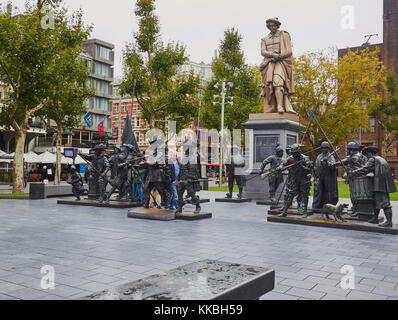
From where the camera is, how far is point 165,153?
12.2 metres

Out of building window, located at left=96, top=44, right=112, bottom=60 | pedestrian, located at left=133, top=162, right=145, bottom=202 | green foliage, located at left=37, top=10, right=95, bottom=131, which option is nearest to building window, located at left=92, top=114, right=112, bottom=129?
building window, located at left=96, top=44, right=112, bottom=60

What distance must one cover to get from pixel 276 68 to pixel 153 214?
31.8 feet

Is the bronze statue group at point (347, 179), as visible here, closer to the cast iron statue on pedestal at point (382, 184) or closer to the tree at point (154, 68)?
the cast iron statue on pedestal at point (382, 184)

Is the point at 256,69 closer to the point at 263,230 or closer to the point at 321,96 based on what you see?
the point at 321,96

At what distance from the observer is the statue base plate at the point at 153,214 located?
10.9 metres

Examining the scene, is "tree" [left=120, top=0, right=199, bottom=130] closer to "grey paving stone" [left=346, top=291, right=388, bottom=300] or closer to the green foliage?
the green foliage

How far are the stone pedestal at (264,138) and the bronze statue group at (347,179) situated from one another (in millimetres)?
2703

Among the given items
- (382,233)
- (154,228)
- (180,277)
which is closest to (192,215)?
(154,228)

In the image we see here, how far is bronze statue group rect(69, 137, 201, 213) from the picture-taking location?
37.6 ft

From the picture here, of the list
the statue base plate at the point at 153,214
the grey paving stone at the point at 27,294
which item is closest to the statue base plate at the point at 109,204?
the statue base plate at the point at 153,214

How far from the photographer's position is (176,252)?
695 cm

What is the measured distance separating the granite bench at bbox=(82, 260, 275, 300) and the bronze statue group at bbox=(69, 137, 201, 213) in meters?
7.59
